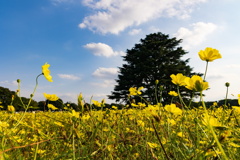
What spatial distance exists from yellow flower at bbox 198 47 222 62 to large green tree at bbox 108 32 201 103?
1494 cm

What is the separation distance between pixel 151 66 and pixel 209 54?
16567 millimetres

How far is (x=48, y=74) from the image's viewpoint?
44.8 inches

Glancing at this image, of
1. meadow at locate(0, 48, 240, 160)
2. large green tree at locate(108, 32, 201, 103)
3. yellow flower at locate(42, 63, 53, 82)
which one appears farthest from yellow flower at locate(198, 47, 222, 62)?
large green tree at locate(108, 32, 201, 103)

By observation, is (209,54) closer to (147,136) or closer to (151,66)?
(147,136)

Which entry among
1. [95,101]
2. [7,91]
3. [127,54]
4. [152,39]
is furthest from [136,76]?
[95,101]

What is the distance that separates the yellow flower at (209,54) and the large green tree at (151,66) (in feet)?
49.0

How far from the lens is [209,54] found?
3.20 feet

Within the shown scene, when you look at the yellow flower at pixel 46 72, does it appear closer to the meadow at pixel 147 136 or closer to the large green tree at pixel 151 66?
the meadow at pixel 147 136

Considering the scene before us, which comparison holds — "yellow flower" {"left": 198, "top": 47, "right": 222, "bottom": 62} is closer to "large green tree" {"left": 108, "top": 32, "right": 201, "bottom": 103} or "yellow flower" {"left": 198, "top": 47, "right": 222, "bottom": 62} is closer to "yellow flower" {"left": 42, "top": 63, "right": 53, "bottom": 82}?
"yellow flower" {"left": 42, "top": 63, "right": 53, "bottom": 82}

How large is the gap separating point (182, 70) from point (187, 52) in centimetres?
268

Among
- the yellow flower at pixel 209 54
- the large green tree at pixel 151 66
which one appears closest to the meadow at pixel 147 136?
the yellow flower at pixel 209 54

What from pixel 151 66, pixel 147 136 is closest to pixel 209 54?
pixel 147 136

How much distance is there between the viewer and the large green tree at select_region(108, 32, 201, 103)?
16.9 metres

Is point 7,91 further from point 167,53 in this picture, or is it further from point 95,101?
point 95,101
